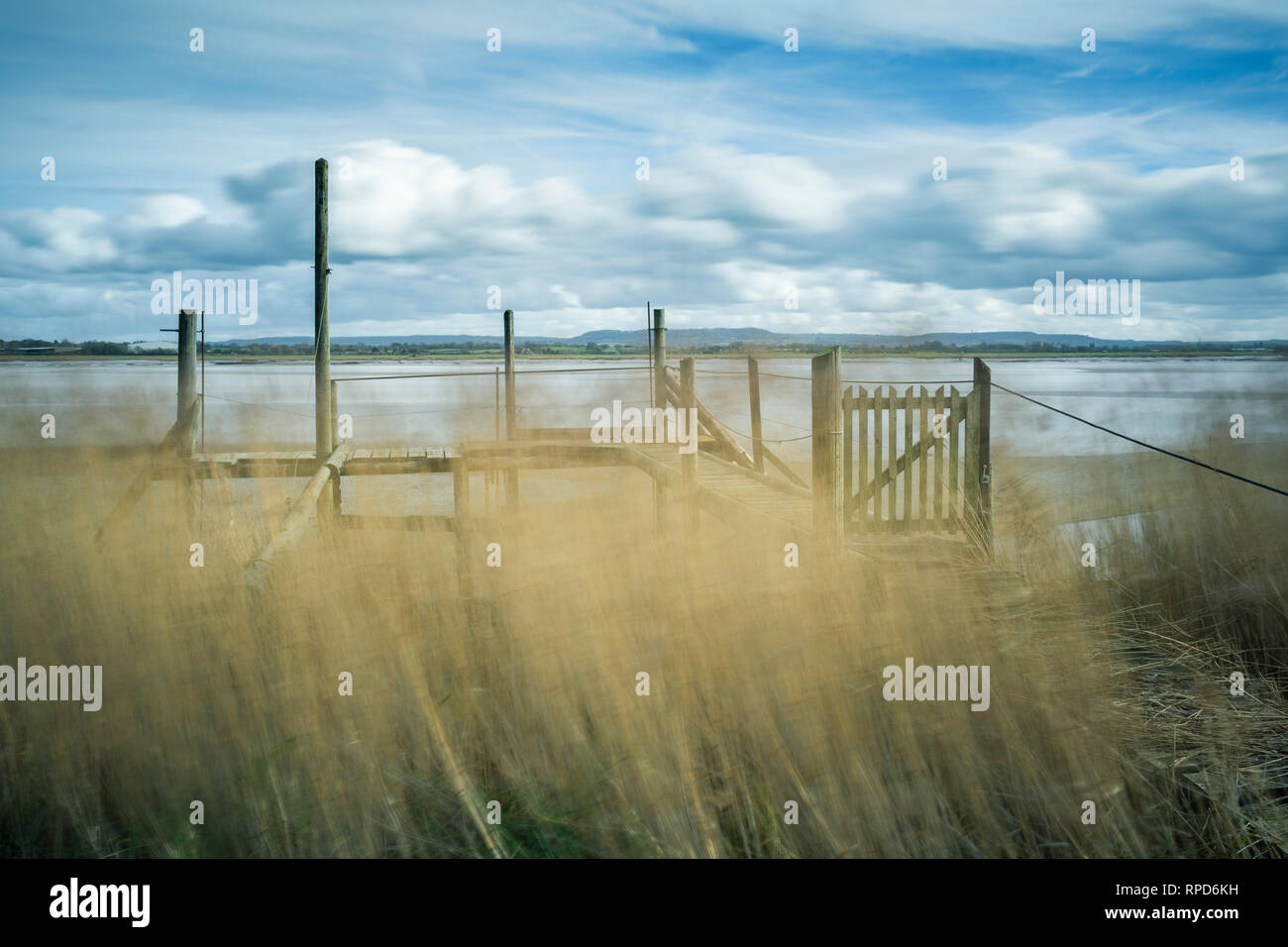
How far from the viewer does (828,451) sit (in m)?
5.20

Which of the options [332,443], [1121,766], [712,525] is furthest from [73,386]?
[1121,766]

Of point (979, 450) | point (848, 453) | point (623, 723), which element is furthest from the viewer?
point (979, 450)

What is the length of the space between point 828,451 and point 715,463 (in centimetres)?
521

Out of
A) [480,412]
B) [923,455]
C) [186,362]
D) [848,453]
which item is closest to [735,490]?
[848,453]

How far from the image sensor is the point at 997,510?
9742 millimetres

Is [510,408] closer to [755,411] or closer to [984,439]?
[755,411]

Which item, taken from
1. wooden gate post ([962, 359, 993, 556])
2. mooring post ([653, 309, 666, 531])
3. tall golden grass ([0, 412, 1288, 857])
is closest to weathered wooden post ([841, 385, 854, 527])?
wooden gate post ([962, 359, 993, 556])

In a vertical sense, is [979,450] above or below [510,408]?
below

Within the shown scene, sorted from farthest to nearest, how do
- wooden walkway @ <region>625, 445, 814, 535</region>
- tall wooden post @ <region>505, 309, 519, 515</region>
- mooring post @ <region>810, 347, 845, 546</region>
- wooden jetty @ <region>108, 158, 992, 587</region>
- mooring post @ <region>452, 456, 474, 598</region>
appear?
tall wooden post @ <region>505, 309, 519, 515</region>
wooden walkway @ <region>625, 445, 814, 535</region>
mooring post @ <region>452, 456, 474, 598</region>
wooden jetty @ <region>108, 158, 992, 587</region>
mooring post @ <region>810, 347, 845, 546</region>

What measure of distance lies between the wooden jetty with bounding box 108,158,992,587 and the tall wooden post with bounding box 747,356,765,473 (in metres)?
0.03

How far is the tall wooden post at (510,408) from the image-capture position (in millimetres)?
13125

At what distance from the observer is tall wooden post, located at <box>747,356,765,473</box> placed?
1135 cm

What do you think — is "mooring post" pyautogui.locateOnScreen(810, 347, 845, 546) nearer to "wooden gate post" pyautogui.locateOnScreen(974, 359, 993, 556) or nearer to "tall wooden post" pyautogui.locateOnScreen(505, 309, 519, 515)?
"wooden gate post" pyautogui.locateOnScreen(974, 359, 993, 556)

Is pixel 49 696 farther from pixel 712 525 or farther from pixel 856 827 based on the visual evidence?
pixel 712 525
